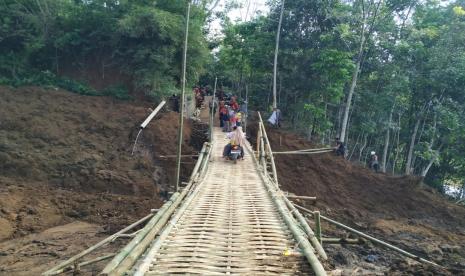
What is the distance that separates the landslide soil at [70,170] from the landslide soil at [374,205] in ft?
12.8

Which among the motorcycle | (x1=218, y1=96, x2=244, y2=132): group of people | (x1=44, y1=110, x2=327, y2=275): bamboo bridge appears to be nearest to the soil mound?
(x1=218, y1=96, x2=244, y2=132): group of people

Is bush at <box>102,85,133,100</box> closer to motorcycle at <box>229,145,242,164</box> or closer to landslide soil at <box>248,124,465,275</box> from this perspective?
landslide soil at <box>248,124,465,275</box>

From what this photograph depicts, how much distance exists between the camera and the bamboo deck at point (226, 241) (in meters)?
3.57

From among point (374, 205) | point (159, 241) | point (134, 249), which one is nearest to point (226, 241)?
point (159, 241)

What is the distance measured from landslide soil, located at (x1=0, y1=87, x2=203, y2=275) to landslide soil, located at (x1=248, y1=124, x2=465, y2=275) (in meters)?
3.91

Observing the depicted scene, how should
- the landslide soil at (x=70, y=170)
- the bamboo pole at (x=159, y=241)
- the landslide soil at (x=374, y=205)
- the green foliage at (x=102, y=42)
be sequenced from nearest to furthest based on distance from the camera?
the bamboo pole at (x=159, y=241) → the landslide soil at (x=70, y=170) → the landslide soil at (x=374, y=205) → the green foliage at (x=102, y=42)

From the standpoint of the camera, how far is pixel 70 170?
1081 cm

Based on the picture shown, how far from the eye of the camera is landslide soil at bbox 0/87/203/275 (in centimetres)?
784

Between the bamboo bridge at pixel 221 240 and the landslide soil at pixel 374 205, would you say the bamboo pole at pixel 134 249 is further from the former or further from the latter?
the landslide soil at pixel 374 205

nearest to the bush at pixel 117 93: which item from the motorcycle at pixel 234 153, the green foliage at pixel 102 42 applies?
the green foliage at pixel 102 42

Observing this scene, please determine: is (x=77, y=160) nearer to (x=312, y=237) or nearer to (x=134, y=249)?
(x=134, y=249)

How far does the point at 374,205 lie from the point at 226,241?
34.7 ft

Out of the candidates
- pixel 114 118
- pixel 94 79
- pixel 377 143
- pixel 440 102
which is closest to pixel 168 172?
pixel 114 118

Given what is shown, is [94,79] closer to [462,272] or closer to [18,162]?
[18,162]
